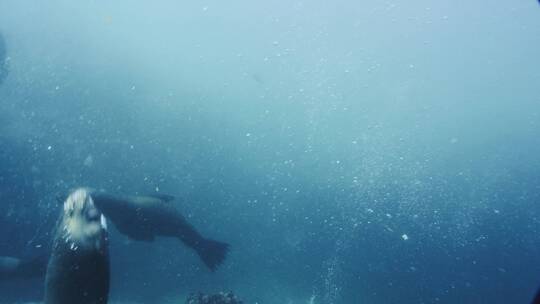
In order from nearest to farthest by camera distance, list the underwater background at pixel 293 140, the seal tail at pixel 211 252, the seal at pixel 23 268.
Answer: the seal at pixel 23 268
the seal tail at pixel 211 252
the underwater background at pixel 293 140

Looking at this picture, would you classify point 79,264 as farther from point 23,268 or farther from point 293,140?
point 293,140

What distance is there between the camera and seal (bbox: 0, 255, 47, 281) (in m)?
8.59

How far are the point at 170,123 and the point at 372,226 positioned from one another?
22.1 meters

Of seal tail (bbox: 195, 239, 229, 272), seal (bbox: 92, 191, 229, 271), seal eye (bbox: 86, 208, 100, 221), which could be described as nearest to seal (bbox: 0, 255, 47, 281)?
seal (bbox: 92, 191, 229, 271)

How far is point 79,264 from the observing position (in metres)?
2.55

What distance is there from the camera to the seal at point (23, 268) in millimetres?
8586

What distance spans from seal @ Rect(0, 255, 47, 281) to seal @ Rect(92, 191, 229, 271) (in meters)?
2.49

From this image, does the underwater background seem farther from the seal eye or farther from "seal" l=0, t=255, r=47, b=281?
the seal eye

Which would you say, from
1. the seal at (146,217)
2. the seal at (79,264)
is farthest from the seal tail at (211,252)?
the seal at (79,264)

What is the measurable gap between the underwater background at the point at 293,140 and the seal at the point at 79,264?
7878 mm

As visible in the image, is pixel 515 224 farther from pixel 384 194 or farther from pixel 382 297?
pixel 382 297

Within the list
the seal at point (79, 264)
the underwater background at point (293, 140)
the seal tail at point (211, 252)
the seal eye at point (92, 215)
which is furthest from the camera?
the underwater background at point (293, 140)

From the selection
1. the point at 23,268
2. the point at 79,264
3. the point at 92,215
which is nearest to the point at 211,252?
the point at 23,268

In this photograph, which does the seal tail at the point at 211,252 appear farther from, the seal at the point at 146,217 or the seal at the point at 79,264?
the seal at the point at 79,264
